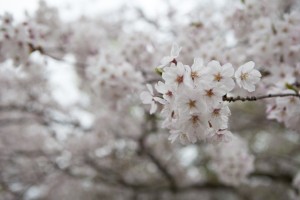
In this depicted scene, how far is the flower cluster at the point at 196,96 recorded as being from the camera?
175 cm

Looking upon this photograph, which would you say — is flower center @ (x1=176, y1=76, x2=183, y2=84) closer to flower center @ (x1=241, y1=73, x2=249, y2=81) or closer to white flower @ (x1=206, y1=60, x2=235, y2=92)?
white flower @ (x1=206, y1=60, x2=235, y2=92)

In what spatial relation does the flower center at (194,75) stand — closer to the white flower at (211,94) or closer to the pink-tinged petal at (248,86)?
the white flower at (211,94)

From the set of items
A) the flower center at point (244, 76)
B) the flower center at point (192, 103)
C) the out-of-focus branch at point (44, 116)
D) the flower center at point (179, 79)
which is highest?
the out-of-focus branch at point (44, 116)

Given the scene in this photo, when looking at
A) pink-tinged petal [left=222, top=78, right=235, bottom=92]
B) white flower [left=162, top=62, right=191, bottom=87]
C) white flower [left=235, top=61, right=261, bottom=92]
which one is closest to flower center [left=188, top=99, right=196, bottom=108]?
white flower [left=162, top=62, right=191, bottom=87]

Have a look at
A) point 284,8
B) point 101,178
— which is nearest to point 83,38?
point 284,8

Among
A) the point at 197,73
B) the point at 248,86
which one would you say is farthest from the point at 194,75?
the point at 248,86

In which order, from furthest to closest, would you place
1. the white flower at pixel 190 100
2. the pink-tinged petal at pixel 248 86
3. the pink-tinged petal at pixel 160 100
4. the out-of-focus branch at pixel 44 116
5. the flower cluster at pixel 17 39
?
the out-of-focus branch at pixel 44 116, the flower cluster at pixel 17 39, the pink-tinged petal at pixel 248 86, the pink-tinged petal at pixel 160 100, the white flower at pixel 190 100

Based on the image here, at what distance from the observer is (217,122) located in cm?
184

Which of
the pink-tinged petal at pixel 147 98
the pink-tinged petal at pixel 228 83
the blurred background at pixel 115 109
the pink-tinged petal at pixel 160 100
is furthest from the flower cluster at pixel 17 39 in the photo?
the pink-tinged petal at pixel 228 83

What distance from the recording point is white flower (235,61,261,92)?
1950 mm

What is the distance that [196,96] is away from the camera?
1742 mm

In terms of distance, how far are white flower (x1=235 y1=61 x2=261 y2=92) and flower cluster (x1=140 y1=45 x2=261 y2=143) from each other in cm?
2

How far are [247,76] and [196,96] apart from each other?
15.7 inches

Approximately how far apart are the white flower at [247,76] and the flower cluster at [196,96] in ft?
0.08
